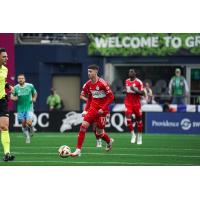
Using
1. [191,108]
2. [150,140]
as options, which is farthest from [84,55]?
[150,140]

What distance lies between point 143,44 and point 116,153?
60.8 feet

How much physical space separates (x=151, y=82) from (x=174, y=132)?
22.1 ft

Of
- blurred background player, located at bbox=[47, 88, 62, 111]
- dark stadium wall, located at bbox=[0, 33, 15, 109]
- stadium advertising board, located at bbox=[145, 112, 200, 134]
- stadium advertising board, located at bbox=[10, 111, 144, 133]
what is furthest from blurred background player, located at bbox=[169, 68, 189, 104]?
dark stadium wall, located at bbox=[0, 33, 15, 109]

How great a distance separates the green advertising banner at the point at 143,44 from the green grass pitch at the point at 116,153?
39.2 feet

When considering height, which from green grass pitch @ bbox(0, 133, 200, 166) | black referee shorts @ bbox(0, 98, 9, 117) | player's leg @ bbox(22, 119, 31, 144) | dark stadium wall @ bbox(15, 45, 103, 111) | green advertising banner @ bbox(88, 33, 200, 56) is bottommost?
green grass pitch @ bbox(0, 133, 200, 166)

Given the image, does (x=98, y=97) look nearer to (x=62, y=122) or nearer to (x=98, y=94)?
(x=98, y=94)

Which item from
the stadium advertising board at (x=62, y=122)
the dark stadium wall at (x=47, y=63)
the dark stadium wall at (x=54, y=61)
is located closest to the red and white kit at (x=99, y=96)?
the stadium advertising board at (x=62, y=122)

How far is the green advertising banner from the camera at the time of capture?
37281 mm

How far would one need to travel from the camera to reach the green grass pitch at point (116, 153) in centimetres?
1719

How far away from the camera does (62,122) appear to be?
31.4 m

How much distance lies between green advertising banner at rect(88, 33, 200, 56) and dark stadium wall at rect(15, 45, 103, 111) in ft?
2.37

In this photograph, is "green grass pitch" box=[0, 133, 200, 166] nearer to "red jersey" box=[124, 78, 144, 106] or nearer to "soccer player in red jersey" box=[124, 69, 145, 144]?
"soccer player in red jersey" box=[124, 69, 145, 144]

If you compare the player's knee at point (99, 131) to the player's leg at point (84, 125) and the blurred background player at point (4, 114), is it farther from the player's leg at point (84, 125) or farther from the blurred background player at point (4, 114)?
the blurred background player at point (4, 114)

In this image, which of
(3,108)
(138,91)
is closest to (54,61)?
(138,91)
